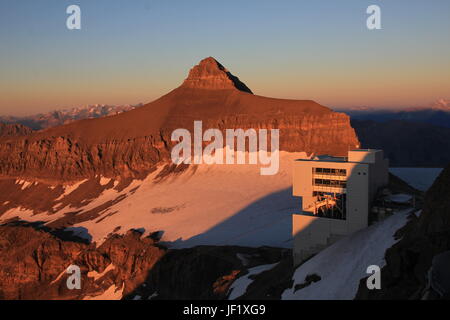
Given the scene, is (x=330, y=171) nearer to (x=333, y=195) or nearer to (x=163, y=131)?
(x=333, y=195)

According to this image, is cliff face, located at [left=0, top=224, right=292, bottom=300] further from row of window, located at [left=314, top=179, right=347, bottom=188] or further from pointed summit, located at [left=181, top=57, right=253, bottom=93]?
pointed summit, located at [left=181, top=57, right=253, bottom=93]

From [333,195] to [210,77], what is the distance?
104 m

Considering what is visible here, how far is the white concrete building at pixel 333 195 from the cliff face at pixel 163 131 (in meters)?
54.9

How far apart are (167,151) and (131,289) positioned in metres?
58.0

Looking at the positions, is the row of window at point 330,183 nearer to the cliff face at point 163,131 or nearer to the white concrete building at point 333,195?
the white concrete building at point 333,195

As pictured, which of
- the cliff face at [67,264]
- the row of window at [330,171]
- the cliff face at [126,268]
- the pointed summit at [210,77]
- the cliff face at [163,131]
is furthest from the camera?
the pointed summit at [210,77]

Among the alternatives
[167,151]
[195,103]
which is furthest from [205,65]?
[167,151]

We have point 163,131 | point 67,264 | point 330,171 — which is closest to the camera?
point 330,171

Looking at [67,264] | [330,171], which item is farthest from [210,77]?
[330,171]

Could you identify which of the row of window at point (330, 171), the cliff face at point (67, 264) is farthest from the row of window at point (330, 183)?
the cliff face at point (67, 264)

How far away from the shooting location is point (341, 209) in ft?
105

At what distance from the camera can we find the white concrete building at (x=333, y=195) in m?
30.2

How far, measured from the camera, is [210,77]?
434 feet
